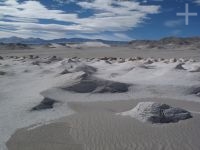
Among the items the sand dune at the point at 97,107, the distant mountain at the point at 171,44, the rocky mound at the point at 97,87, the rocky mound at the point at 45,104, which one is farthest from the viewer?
the distant mountain at the point at 171,44

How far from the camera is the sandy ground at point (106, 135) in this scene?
7914 mm

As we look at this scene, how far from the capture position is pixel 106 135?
28.5 ft

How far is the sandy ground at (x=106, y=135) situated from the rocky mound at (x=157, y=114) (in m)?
0.23

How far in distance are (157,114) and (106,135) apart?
193 cm

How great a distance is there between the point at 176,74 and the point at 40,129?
37.7 ft

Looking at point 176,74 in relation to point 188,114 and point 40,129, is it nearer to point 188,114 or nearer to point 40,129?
point 188,114

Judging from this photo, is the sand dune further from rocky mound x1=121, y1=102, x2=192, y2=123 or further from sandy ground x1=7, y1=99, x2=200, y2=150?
rocky mound x1=121, y1=102, x2=192, y2=123

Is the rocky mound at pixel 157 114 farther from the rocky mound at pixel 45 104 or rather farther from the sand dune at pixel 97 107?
the rocky mound at pixel 45 104

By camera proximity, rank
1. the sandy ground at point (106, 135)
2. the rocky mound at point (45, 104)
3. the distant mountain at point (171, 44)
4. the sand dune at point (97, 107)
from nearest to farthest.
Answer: the sandy ground at point (106, 135)
the sand dune at point (97, 107)
the rocky mound at point (45, 104)
the distant mountain at point (171, 44)

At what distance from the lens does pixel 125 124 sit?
9.66 metres

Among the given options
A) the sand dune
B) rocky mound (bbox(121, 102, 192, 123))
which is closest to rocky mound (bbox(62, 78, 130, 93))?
the sand dune

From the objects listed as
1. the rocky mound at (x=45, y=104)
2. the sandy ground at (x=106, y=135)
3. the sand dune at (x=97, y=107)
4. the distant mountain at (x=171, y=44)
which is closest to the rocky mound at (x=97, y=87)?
the sand dune at (x=97, y=107)

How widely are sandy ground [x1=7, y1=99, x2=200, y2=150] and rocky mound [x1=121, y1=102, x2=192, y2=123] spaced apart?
0.23 m

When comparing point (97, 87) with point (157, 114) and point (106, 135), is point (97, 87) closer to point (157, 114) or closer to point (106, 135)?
point (157, 114)
